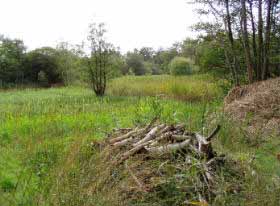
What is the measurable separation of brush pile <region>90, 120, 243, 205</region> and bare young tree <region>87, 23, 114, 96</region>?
38.9 feet

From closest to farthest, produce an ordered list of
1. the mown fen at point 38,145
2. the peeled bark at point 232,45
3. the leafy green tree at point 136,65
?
the mown fen at point 38,145, the peeled bark at point 232,45, the leafy green tree at point 136,65

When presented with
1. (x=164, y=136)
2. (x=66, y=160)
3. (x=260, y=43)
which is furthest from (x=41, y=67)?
(x=66, y=160)

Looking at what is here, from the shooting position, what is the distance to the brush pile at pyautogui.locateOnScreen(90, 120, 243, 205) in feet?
11.8

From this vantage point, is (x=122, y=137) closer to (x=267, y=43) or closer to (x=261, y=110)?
(x=261, y=110)

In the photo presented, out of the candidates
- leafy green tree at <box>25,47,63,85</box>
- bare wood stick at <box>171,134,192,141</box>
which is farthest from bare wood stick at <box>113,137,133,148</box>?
leafy green tree at <box>25,47,63,85</box>

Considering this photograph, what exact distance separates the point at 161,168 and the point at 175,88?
1058cm

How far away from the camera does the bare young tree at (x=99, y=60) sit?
53.8 ft

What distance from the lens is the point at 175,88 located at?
47.2 feet

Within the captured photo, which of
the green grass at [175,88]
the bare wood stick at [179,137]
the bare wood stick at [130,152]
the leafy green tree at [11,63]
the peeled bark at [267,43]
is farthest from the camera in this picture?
the leafy green tree at [11,63]

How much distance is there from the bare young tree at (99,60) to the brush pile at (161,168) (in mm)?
11861

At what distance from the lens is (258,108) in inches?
298

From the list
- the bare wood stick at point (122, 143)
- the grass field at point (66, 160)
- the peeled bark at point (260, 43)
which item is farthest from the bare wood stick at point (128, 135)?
the peeled bark at point (260, 43)

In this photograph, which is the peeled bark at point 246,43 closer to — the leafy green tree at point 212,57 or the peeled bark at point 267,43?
the peeled bark at point 267,43

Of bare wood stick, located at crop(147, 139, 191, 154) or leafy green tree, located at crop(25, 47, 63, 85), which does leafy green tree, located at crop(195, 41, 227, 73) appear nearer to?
bare wood stick, located at crop(147, 139, 191, 154)
